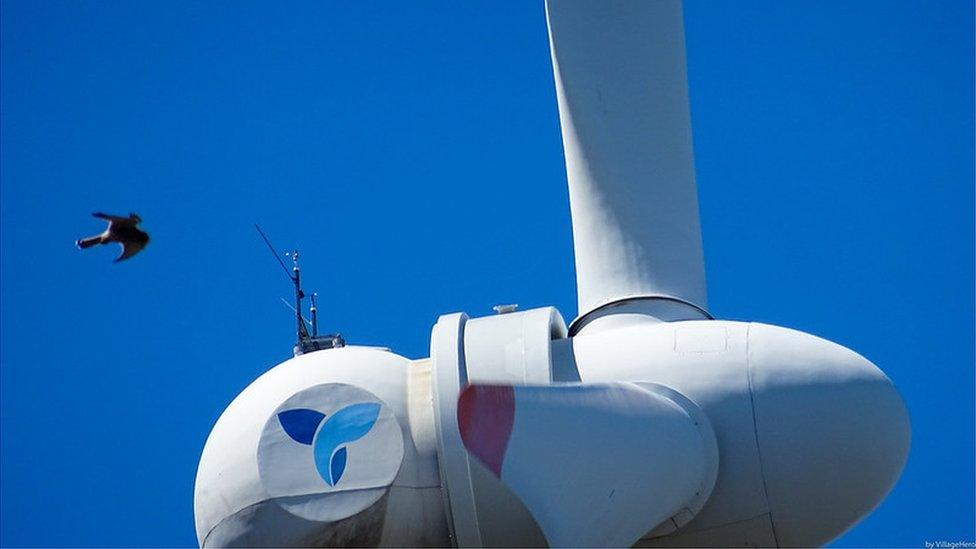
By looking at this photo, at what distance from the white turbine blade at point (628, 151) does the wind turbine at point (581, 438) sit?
0.15 metres

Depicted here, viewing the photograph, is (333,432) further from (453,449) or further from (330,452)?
(453,449)

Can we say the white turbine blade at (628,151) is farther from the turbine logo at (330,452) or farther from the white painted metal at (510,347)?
the turbine logo at (330,452)

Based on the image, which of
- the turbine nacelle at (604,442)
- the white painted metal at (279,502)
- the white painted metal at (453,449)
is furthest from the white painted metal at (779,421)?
the white painted metal at (279,502)

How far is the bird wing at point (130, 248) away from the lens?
65.8ft

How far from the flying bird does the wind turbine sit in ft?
7.32

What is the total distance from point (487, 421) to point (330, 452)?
10.7 ft

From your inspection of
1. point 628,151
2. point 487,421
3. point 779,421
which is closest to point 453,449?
point 487,421

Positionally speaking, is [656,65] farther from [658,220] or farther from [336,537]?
[336,537]

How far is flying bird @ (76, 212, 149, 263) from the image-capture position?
2006 cm

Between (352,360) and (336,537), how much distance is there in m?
2.01

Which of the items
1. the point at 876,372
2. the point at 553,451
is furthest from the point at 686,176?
the point at 553,451

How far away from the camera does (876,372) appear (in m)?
20.3

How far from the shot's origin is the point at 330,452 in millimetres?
20656

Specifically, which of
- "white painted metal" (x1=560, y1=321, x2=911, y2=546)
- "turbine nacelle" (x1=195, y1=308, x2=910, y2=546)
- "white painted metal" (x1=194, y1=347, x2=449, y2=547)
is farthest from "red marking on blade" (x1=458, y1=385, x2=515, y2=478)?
"white painted metal" (x1=194, y1=347, x2=449, y2=547)
